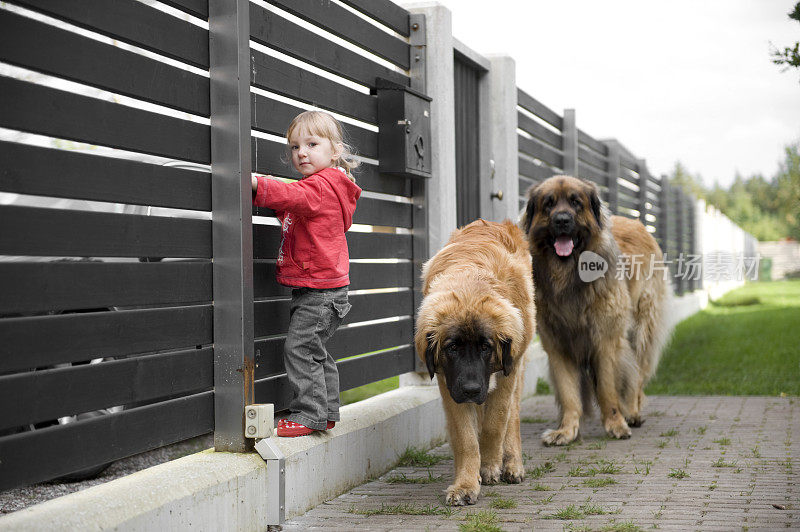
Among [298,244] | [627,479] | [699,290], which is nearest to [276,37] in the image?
[298,244]

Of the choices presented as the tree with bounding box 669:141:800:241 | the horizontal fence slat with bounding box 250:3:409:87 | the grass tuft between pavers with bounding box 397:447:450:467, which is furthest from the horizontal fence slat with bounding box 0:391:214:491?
the tree with bounding box 669:141:800:241

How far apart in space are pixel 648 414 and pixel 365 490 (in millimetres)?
3514

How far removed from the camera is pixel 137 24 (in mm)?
3297

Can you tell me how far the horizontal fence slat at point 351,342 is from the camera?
13.5 ft

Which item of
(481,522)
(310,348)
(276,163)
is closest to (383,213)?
(276,163)

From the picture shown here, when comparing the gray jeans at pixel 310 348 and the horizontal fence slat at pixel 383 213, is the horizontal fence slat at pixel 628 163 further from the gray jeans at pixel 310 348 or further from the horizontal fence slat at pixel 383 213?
the gray jeans at pixel 310 348

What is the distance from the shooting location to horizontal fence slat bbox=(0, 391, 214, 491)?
2.71m

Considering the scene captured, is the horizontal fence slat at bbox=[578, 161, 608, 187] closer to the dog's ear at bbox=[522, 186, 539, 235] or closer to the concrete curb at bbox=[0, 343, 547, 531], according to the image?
the dog's ear at bbox=[522, 186, 539, 235]

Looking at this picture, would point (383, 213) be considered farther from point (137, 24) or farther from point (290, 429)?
point (137, 24)

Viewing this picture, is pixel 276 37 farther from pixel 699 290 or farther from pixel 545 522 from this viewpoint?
pixel 699 290

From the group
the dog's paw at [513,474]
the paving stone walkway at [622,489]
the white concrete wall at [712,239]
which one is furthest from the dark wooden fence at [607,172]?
the dog's paw at [513,474]

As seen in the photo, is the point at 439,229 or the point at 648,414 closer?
the point at 439,229

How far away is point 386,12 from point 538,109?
457cm

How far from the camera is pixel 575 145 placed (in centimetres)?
1125
